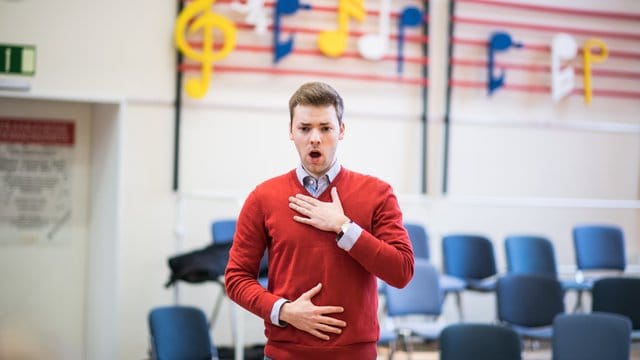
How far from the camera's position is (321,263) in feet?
6.93

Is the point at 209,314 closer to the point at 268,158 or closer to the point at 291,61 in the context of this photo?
the point at 268,158

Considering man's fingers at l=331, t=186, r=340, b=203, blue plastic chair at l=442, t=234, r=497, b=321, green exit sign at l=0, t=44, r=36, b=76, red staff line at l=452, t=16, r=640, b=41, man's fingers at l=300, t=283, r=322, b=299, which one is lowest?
blue plastic chair at l=442, t=234, r=497, b=321

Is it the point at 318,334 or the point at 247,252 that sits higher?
the point at 247,252

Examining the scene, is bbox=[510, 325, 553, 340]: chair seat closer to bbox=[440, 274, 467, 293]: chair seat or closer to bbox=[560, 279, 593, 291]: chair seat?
bbox=[440, 274, 467, 293]: chair seat

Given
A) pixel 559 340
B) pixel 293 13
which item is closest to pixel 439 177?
pixel 293 13

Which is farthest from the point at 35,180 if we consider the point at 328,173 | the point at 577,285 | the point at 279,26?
the point at 577,285

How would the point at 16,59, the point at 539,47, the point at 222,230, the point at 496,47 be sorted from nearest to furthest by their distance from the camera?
the point at 16,59
the point at 222,230
the point at 496,47
the point at 539,47

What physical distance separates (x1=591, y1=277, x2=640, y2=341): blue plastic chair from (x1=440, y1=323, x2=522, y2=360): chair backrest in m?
1.73

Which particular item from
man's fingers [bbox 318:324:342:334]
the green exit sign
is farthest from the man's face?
the green exit sign

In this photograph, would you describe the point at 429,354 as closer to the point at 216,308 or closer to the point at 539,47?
the point at 216,308

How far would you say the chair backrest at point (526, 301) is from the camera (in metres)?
5.59

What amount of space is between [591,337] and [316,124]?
2.99 meters

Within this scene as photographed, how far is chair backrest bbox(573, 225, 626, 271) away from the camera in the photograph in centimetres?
706

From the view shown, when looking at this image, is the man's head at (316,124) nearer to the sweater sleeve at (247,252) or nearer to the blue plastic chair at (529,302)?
the sweater sleeve at (247,252)
